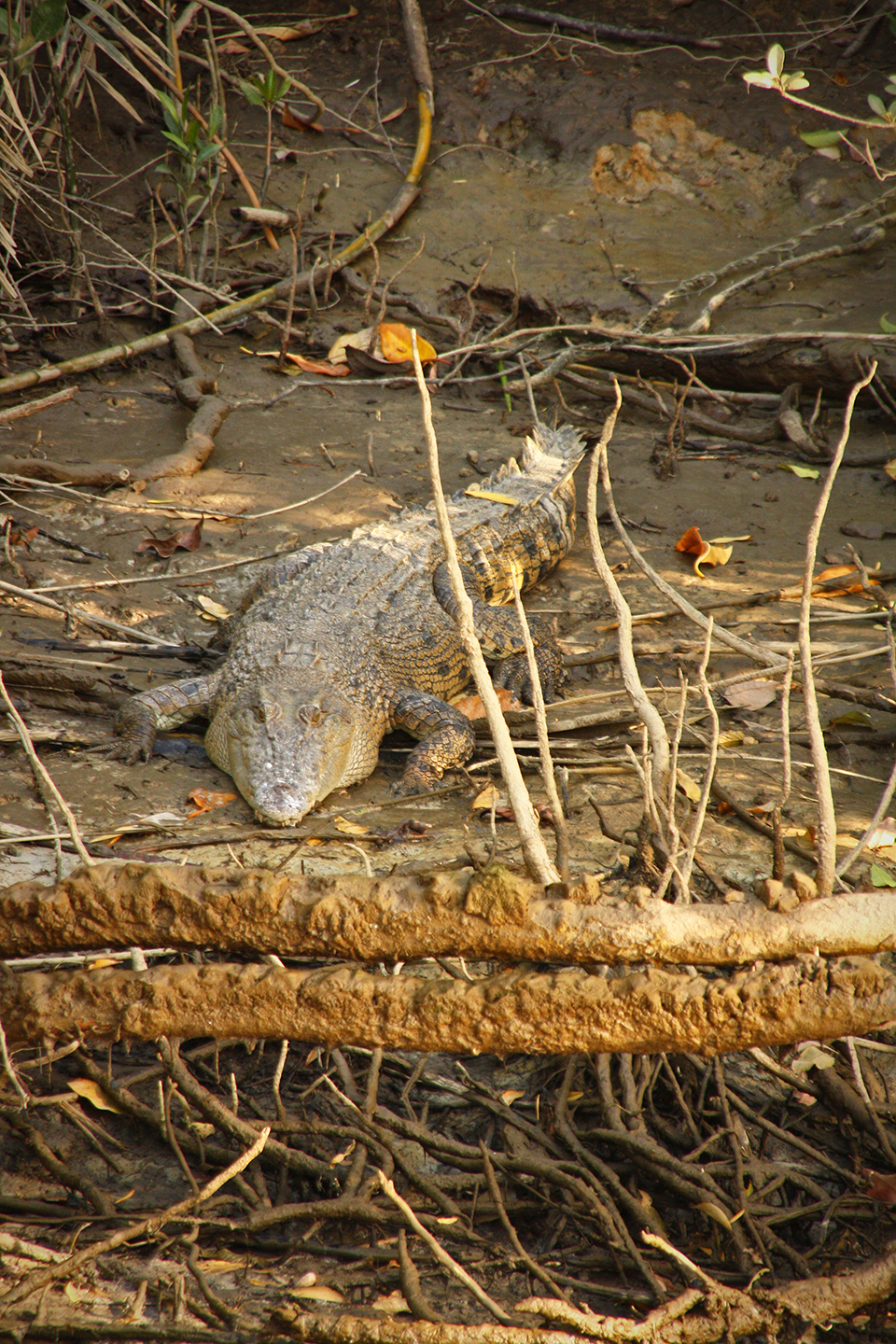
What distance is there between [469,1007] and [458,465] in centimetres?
510

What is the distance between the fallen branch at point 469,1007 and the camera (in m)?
1.14

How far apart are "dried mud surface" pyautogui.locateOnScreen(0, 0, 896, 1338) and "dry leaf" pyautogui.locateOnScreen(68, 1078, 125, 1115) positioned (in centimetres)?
6

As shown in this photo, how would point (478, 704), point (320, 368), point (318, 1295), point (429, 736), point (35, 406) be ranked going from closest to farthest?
point (318, 1295) < point (429, 736) < point (478, 704) < point (35, 406) < point (320, 368)

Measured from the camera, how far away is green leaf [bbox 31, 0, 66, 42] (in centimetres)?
402

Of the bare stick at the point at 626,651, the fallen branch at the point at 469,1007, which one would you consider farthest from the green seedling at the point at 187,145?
the fallen branch at the point at 469,1007

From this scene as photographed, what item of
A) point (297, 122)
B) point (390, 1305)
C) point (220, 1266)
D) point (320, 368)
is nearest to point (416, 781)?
point (220, 1266)

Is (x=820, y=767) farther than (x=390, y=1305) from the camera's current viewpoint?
No

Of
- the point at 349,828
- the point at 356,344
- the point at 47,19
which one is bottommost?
the point at 349,828

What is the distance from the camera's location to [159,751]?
3572mm

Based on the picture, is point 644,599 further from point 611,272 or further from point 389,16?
point 389,16

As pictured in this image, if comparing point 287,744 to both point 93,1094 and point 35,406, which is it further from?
point 35,406

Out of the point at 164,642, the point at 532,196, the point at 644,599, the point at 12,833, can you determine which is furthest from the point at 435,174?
the point at 12,833

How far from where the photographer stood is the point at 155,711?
3520 millimetres

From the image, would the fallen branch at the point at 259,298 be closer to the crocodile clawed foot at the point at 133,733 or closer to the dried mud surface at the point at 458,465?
the dried mud surface at the point at 458,465
